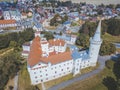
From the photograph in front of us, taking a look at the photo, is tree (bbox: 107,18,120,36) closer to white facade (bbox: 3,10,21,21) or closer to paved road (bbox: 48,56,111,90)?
paved road (bbox: 48,56,111,90)

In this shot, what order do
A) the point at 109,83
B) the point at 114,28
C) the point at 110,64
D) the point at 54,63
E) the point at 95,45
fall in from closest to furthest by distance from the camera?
the point at 54,63 → the point at 109,83 → the point at 95,45 → the point at 110,64 → the point at 114,28

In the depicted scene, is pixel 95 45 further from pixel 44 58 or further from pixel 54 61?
pixel 44 58

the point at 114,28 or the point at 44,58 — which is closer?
the point at 44,58

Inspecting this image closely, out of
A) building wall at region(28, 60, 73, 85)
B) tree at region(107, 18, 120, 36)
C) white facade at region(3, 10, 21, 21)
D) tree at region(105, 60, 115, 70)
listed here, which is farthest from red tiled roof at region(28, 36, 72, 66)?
white facade at region(3, 10, 21, 21)

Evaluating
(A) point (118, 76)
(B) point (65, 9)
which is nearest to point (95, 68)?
(A) point (118, 76)

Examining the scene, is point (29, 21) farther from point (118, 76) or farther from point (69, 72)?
point (118, 76)

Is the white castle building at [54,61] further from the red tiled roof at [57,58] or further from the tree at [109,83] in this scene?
the tree at [109,83]

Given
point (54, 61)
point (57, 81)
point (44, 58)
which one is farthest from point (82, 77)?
point (44, 58)

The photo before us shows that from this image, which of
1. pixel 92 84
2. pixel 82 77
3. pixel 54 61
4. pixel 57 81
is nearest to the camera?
pixel 54 61
